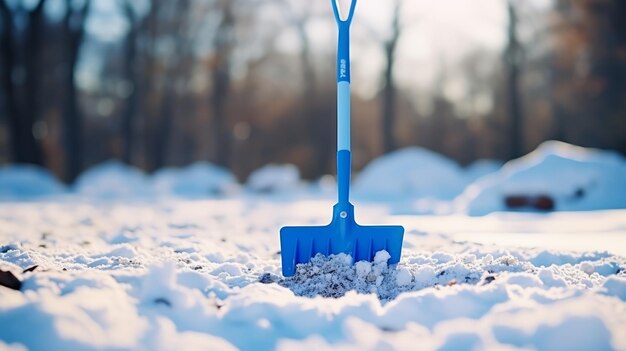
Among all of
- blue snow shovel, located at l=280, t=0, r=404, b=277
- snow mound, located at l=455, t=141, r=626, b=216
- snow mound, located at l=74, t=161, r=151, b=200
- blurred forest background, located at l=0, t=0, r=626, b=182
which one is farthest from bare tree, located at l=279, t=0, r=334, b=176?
blue snow shovel, located at l=280, t=0, r=404, b=277

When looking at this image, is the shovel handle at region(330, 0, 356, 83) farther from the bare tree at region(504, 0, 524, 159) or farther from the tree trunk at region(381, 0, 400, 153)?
the tree trunk at region(381, 0, 400, 153)

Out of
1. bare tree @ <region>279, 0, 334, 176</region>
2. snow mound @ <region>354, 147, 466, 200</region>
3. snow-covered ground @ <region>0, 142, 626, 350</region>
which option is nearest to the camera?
snow-covered ground @ <region>0, 142, 626, 350</region>

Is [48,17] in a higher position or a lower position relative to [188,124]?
higher

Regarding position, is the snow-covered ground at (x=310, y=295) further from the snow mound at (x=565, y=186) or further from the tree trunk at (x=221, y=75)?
the tree trunk at (x=221, y=75)

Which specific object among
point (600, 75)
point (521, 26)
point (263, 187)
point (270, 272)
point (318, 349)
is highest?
point (521, 26)

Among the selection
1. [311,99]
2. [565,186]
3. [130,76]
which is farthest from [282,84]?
[565,186]

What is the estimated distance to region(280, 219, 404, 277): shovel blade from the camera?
3.12 m

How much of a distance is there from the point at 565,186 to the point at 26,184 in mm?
11552

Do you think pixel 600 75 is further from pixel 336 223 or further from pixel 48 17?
pixel 48 17

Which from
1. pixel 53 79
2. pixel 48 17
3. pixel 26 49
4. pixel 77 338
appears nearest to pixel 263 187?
pixel 26 49

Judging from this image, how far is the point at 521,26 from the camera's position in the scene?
15.8 meters

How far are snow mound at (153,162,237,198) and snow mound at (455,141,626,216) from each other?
7866 mm

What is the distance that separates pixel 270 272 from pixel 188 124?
76.8 feet

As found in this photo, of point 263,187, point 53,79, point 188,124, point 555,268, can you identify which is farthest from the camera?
point 188,124
